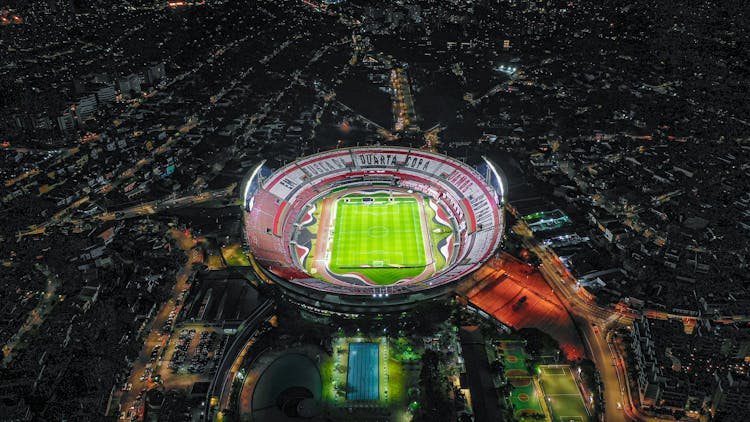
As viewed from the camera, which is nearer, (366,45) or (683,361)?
(683,361)

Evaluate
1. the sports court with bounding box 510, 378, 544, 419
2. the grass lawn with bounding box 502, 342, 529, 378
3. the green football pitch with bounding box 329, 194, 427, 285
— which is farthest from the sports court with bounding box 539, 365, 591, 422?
the green football pitch with bounding box 329, 194, 427, 285

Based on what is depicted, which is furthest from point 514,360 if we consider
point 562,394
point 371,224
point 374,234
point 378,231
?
point 371,224

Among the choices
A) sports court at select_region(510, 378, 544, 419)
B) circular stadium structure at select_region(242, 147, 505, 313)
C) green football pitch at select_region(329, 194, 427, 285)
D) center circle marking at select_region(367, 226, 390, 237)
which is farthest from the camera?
Result: center circle marking at select_region(367, 226, 390, 237)

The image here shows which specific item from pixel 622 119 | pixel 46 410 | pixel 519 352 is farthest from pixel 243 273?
pixel 622 119

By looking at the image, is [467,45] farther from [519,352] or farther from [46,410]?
[46,410]

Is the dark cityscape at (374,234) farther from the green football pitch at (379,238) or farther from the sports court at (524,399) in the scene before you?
the green football pitch at (379,238)

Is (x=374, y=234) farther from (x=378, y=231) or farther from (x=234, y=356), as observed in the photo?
(x=234, y=356)

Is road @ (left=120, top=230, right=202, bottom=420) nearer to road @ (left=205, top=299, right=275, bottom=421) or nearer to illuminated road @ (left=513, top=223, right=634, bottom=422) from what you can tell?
road @ (left=205, top=299, right=275, bottom=421)
